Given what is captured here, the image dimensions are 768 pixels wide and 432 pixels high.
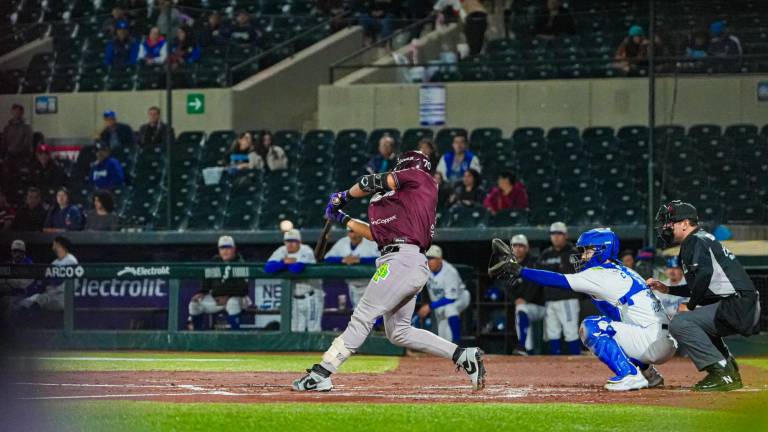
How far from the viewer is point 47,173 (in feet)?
57.4

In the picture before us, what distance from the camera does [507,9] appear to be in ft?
65.7

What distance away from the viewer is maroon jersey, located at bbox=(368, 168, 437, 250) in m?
8.28

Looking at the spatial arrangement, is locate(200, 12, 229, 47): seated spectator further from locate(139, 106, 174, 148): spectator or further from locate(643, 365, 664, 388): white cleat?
locate(643, 365, 664, 388): white cleat

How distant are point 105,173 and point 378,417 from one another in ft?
39.4

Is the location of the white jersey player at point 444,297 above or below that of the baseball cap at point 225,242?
below

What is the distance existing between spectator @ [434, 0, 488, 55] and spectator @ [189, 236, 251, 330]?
6.53 metres

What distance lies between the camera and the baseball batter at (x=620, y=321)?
8555mm

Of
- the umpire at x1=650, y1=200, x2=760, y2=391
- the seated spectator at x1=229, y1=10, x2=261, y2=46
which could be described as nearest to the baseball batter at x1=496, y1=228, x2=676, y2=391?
the umpire at x1=650, y1=200, x2=760, y2=391

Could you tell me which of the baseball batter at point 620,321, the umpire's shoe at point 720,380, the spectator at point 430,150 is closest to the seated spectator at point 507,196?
the spectator at point 430,150

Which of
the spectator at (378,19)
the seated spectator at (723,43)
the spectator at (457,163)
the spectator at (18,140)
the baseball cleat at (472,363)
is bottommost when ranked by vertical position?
the baseball cleat at (472,363)

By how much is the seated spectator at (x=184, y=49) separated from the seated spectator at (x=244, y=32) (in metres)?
0.61

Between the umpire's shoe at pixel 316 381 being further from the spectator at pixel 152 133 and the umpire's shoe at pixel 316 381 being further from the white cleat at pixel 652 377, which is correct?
the spectator at pixel 152 133

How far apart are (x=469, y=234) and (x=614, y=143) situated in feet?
9.59

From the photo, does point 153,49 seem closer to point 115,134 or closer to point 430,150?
point 115,134
